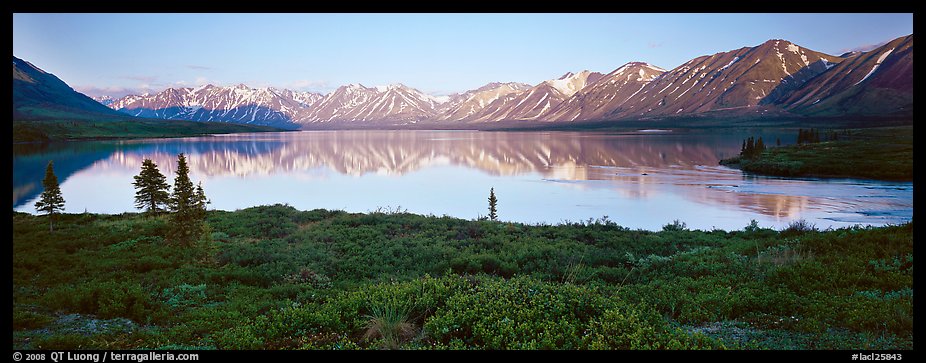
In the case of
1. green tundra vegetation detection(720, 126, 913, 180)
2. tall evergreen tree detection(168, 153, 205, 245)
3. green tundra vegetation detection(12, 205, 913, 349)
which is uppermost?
green tundra vegetation detection(720, 126, 913, 180)

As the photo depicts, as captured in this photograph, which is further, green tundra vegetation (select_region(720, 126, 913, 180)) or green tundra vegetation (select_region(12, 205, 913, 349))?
green tundra vegetation (select_region(720, 126, 913, 180))

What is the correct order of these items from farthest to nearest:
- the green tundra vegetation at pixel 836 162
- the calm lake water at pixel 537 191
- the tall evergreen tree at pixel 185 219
→ the green tundra vegetation at pixel 836 162
the calm lake water at pixel 537 191
the tall evergreen tree at pixel 185 219

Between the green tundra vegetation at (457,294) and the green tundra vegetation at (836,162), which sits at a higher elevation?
the green tundra vegetation at (836,162)

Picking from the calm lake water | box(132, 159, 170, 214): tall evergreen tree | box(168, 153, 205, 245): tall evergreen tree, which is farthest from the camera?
the calm lake water

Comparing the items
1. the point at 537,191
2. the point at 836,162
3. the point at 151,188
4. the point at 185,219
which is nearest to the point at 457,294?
the point at 185,219

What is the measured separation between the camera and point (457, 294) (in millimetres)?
9594

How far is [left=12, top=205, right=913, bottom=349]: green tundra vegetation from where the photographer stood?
802 cm

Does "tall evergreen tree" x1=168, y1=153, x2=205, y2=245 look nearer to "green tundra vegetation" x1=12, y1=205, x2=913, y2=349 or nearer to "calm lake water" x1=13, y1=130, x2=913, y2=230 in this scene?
"green tundra vegetation" x1=12, y1=205, x2=913, y2=349

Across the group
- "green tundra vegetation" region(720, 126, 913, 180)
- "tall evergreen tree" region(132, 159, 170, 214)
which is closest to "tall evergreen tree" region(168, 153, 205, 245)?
"tall evergreen tree" region(132, 159, 170, 214)

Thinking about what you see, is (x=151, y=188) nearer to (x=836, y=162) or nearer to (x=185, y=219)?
(x=185, y=219)

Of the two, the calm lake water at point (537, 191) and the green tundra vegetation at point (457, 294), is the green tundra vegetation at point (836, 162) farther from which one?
the green tundra vegetation at point (457, 294)

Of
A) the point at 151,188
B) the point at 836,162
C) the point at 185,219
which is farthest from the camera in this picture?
the point at 836,162

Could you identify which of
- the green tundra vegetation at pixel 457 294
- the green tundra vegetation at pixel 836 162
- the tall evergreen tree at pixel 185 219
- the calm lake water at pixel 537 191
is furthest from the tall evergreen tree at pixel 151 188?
the green tundra vegetation at pixel 836 162

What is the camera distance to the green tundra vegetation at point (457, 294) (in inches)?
316
